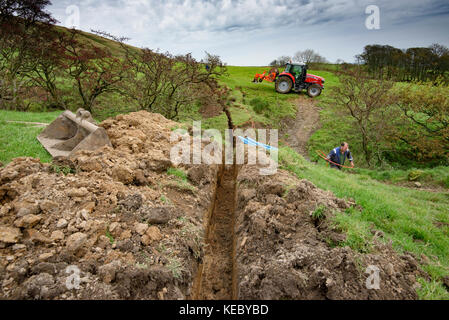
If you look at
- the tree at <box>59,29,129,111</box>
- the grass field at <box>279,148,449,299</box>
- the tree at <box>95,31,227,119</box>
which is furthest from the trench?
the tree at <box>59,29,129,111</box>

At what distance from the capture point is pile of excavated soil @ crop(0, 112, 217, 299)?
2.90 metres

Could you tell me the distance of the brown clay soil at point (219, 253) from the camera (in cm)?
394

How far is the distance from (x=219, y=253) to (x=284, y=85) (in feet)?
58.1

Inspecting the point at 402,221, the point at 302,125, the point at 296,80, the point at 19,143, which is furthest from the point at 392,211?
the point at 296,80

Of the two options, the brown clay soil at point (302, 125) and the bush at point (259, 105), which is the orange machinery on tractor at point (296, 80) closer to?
the brown clay soil at point (302, 125)

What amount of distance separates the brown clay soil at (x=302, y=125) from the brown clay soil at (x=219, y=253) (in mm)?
8981

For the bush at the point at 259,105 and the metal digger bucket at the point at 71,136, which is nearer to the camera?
the metal digger bucket at the point at 71,136

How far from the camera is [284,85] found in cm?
1980

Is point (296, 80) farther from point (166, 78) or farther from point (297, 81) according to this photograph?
point (166, 78)

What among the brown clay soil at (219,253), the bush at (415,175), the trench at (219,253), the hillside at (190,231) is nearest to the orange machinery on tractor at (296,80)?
Result: the bush at (415,175)

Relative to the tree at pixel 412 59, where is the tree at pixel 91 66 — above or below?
below

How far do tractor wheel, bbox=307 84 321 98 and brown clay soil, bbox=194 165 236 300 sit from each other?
15905 millimetres

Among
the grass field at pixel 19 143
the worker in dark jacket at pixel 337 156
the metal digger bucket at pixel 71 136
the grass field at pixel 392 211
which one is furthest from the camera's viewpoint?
the worker in dark jacket at pixel 337 156
